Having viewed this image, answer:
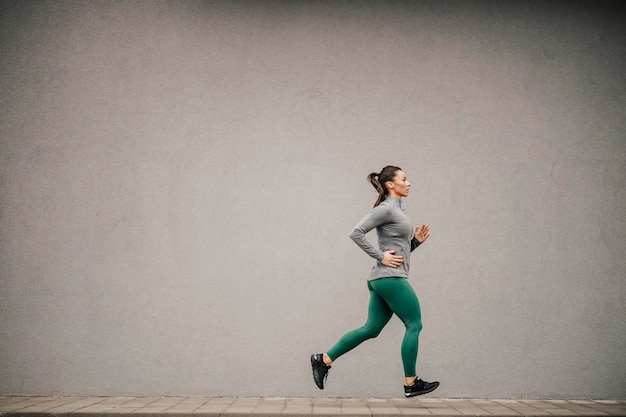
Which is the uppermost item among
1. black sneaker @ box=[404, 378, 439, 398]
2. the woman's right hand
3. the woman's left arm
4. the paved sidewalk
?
the woman's left arm

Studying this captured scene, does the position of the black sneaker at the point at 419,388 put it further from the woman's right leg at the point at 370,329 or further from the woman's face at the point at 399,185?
the woman's face at the point at 399,185

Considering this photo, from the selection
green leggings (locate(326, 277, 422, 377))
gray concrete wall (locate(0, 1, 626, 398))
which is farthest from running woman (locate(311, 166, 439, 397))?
gray concrete wall (locate(0, 1, 626, 398))

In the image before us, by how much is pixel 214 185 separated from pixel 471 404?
3021 millimetres

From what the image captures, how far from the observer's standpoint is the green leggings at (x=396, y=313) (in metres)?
4.50

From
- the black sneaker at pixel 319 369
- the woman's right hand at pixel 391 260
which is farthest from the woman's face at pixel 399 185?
the black sneaker at pixel 319 369

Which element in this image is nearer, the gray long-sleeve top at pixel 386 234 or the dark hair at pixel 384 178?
the gray long-sleeve top at pixel 386 234

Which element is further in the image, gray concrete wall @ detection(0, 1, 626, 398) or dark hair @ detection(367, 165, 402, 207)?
gray concrete wall @ detection(0, 1, 626, 398)

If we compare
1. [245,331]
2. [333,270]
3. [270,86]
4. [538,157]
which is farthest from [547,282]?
[270,86]

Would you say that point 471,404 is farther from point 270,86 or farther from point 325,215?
point 270,86

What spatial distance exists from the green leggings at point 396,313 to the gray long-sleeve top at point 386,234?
7 cm

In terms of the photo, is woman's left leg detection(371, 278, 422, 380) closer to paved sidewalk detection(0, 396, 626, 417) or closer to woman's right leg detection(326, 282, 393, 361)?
woman's right leg detection(326, 282, 393, 361)

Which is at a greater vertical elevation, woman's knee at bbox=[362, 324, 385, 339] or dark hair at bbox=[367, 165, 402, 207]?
dark hair at bbox=[367, 165, 402, 207]

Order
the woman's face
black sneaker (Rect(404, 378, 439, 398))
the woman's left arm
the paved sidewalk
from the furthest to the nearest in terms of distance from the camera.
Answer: the woman's left arm
the woman's face
black sneaker (Rect(404, 378, 439, 398))
the paved sidewalk

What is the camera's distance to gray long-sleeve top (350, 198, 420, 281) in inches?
180
